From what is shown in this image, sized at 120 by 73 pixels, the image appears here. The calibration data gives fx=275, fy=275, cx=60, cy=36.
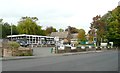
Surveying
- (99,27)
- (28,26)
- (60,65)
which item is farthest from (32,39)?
(60,65)

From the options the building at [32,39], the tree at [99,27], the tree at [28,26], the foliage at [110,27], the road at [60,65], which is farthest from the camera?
the tree at [28,26]

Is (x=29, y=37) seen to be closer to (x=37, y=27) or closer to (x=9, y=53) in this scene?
(x=37, y=27)

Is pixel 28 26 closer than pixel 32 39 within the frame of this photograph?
No

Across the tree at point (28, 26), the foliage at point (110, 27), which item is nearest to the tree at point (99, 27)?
the foliage at point (110, 27)

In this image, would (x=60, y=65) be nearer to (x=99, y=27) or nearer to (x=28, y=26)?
(x=99, y=27)

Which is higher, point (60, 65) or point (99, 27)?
point (99, 27)

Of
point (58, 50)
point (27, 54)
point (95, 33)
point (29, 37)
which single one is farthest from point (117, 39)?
point (27, 54)

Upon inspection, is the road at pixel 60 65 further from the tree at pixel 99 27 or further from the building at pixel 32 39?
the tree at pixel 99 27

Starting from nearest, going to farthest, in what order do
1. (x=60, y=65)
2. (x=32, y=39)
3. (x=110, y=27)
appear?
(x=60, y=65), (x=32, y=39), (x=110, y=27)

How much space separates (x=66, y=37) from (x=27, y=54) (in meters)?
103

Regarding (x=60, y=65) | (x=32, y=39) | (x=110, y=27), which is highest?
(x=110, y=27)

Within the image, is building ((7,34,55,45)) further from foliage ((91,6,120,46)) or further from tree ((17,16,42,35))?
foliage ((91,6,120,46))

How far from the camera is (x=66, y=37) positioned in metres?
142

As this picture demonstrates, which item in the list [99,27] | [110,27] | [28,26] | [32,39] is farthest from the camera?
[28,26]
